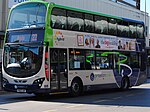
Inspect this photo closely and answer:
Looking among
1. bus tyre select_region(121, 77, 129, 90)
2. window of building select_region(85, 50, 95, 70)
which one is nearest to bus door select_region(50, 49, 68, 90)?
window of building select_region(85, 50, 95, 70)

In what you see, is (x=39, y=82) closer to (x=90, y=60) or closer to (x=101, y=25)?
(x=90, y=60)

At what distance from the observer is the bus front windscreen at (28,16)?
15.9 meters

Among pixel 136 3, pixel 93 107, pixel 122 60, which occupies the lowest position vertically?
pixel 93 107

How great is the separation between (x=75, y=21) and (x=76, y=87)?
3.15 metres

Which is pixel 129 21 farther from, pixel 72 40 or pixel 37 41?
pixel 37 41

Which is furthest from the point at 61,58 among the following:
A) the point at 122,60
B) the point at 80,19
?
the point at 122,60

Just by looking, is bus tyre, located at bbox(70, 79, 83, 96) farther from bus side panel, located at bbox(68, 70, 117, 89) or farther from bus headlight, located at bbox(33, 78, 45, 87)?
bus headlight, located at bbox(33, 78, 45, 87)

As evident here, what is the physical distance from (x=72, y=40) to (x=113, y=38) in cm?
388

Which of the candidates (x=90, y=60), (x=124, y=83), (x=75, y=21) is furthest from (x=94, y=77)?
(x=124, y=83)

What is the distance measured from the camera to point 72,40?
56.6 feet

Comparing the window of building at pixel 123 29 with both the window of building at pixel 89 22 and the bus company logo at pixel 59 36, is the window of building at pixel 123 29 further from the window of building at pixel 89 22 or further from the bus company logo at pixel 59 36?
the bus company logo at pixel 59 36

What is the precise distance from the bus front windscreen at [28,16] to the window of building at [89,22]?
2984 mm

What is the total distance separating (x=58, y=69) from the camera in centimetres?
1633

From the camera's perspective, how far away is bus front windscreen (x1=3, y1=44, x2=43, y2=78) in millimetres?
15539
